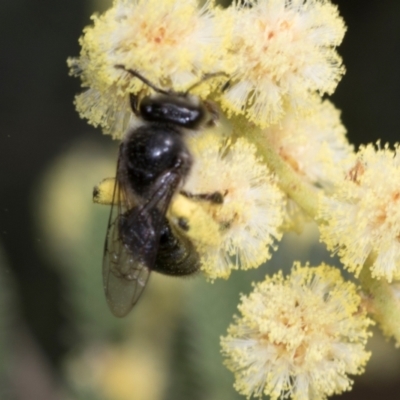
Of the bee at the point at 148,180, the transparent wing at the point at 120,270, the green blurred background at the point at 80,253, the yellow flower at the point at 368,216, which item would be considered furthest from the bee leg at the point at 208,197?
the green blurred background at the point at 80,253

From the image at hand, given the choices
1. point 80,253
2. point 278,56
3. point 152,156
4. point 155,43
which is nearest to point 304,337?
point 152,156

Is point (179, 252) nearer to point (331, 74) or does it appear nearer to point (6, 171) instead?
point (331, 74)

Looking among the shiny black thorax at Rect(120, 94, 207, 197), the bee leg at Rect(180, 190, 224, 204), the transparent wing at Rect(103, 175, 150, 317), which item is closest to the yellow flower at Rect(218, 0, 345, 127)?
the shiny black thorax at Rect(120, 94, 207, 197)

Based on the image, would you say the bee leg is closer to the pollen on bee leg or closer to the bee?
the bee

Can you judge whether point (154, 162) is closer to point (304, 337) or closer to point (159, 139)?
point (159, 139)

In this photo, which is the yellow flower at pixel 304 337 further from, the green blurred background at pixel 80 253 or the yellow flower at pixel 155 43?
the yellow flower at pixel 155 43

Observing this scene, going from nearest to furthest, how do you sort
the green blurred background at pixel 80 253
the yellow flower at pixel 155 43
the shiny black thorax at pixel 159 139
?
the yellow flower at pixel 155 43 → the shiny black thorax at pixel 159 139 → the green blurred background at pixel 80 253
